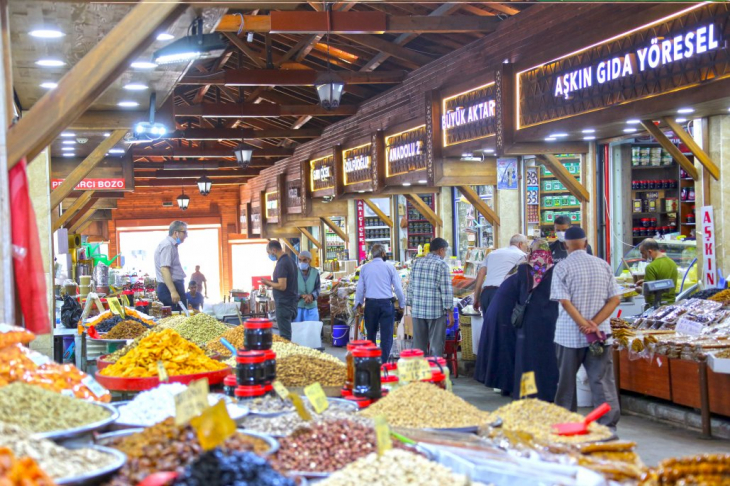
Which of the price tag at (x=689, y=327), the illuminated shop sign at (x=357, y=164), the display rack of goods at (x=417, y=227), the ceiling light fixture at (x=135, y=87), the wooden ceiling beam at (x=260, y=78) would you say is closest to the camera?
the ceiling light fixture at (x=135, y=87)

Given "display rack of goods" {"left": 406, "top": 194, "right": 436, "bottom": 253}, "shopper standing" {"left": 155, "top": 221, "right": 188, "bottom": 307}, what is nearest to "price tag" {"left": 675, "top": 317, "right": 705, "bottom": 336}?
"shopper standing" {"left": 155, "top": 221, "right": 188, "bottom": 307}

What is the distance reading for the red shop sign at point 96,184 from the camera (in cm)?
1190

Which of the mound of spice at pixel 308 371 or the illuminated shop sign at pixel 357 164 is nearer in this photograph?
the mound of spice at pixel 308 371

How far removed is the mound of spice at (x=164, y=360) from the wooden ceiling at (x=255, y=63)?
75.3 inches

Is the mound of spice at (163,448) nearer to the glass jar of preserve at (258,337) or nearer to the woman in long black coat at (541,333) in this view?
the glass jar of preserve at (258,337)

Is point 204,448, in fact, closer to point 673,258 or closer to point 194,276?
point 673,258

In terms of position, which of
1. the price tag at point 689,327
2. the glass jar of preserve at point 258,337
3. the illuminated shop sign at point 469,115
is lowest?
the price tag at point 689,327

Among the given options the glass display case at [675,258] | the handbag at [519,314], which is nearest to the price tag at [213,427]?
the handbag at [519,314]

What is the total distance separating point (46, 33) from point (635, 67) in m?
5.00

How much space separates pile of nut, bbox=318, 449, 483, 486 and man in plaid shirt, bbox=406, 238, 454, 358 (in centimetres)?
625

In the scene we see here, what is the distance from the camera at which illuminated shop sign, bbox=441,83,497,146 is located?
1009 centimetres

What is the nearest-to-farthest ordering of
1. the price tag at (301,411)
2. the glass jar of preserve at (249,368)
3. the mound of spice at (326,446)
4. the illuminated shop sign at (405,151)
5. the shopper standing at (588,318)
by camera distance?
the mound of spice at (326,446)
the price tag at (301,411)
the glass jar of preserve at (249,368)
the shopper standing at (588,318)
the illuminated shop sign at (405,151)

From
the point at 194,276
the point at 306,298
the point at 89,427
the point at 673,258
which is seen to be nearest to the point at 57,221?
the point at 306,298

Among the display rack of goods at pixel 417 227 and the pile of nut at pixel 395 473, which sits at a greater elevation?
the display rack of goods at pixel 417 227
